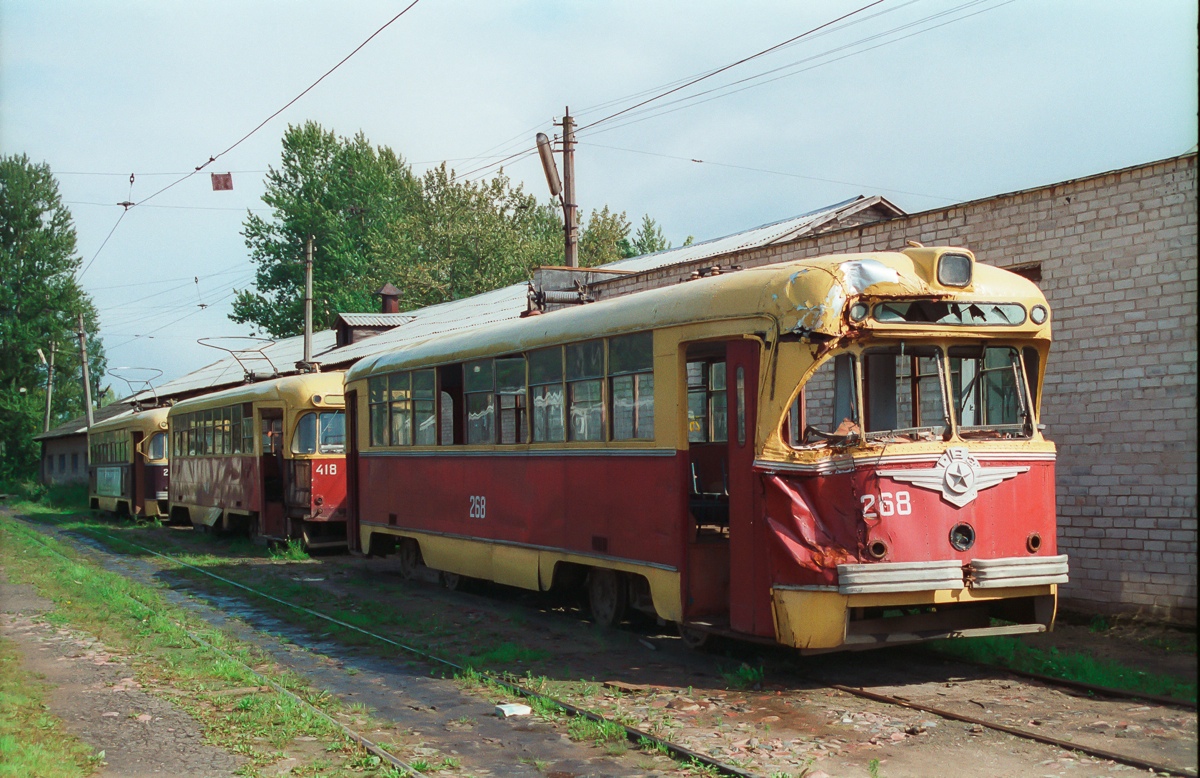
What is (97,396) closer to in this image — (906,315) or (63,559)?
(63,559)

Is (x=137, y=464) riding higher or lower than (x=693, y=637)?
higher

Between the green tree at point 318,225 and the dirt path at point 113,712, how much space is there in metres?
52.1

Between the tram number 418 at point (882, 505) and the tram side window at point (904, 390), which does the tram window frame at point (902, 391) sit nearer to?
the tram side window at point (904, 390)

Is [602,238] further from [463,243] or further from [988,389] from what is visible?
[988,389]

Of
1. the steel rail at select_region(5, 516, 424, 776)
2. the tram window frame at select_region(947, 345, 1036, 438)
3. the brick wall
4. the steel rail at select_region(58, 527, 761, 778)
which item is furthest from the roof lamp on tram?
the steel rail at select_region(5, 516, 424, 776)

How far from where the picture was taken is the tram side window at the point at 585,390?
10227 millimetres

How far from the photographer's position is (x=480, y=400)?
12.5 metres

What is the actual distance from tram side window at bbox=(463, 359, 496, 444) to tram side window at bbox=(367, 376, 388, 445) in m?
2.64

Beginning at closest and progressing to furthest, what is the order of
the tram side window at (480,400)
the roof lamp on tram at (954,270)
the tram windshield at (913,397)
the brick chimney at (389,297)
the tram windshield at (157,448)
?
the tram windshield at (913,397)
the roof lamp on tram at (954,270)
the tram side window at (480,400)
the tram windshield at (157,448)
the brick chimney at (389,297)

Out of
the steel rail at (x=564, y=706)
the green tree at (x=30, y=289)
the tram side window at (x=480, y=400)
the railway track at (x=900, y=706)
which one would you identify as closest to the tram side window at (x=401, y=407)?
the tram side window at (x=480, y=400)

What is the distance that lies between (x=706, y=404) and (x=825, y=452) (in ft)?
7.15

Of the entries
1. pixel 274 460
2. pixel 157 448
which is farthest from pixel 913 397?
pixel 157 448

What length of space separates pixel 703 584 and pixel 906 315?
8.43 ft

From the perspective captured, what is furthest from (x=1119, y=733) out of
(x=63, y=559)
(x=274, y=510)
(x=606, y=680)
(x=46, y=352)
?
(x=46, y=352)
